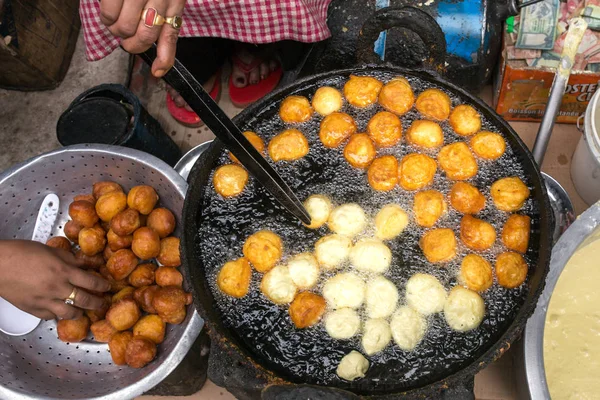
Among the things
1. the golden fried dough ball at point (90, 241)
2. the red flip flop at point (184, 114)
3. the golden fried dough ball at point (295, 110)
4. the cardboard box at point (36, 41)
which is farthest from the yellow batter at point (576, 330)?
the cardboard box at point (36, 41)

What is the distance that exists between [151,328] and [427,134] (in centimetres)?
157

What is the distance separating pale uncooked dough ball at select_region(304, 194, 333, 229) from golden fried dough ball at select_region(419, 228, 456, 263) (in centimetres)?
41

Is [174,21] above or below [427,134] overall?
above

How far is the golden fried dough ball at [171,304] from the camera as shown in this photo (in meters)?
2.38

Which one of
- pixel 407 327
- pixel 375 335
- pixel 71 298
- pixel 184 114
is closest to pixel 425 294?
pixel 407 327

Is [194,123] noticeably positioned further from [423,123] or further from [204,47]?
[423,123]

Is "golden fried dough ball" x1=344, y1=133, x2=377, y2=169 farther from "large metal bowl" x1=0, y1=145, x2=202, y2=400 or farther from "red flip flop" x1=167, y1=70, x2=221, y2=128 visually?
"red flip flop" x1=167, y1=70, x2=221, y2=128

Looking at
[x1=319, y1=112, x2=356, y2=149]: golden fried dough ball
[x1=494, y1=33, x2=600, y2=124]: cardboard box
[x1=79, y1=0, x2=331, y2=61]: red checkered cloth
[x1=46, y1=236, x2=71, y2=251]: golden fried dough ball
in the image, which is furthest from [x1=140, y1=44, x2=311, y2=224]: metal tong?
[x1=494, y1=33, x2=600, y2=124]: cardboard box

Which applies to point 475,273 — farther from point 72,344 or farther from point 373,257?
point 72,344

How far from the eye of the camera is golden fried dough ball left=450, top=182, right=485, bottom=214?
6.38 ft

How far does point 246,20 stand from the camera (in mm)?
2816

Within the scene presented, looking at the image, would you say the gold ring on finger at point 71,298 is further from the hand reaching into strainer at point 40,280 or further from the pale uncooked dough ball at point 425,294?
the pale uncooked dough ball at point 425,294

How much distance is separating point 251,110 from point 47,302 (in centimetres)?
122

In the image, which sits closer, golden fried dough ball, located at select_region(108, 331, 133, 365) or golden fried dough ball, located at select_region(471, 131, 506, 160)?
golden fried dough ball, located at select_region(471, 131, 506, 160)
